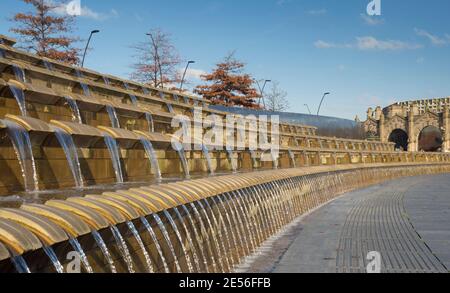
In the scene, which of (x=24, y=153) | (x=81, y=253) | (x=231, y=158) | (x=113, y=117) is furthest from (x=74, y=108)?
(x=231, y=158)

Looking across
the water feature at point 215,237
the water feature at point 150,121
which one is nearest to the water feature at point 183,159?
the water feature at point 150,121

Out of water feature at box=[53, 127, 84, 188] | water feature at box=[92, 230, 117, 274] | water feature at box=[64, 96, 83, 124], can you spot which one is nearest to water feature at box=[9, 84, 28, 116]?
water feature at box=[53, 127, 84, 188]

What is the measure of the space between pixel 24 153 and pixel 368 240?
22.8 feet

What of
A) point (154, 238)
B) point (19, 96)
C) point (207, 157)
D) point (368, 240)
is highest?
point (19, 96)

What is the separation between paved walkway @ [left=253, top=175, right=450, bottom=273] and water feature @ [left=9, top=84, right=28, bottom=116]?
4.64 metres

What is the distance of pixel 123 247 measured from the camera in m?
5.54

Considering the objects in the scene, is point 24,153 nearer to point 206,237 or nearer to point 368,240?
point 206,237

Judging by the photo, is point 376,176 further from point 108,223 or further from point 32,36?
point 32,36

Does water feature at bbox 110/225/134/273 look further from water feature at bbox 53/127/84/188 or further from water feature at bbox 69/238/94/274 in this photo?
water feature at bbox 53/127/84/188

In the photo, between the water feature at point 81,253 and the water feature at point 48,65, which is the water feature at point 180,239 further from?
the water feature at point 48,65

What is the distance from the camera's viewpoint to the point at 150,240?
20.7 ft

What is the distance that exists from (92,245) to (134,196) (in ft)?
4.69
